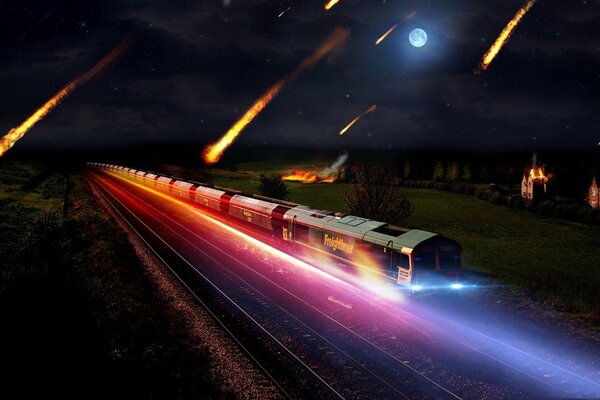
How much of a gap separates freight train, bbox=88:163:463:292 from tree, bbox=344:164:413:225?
7.73 m

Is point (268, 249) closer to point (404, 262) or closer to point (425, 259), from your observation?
point (404, 262)

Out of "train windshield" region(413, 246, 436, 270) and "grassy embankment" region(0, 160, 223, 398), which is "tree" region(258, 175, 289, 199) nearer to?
"grassy embankment" region(0, 160, 223, 398)

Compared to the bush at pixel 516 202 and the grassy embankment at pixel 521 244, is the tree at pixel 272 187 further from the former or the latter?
the bush at pixel 516 202

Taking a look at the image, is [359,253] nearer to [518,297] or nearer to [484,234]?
[518,297]

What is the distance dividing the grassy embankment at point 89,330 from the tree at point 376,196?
56.5 feet

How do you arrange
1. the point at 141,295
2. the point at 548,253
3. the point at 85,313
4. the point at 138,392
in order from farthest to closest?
the point at 548,253 → the point at 141,295 → the point at 85,313 → the point at 138,392

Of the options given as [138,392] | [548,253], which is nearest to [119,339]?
[138,392]

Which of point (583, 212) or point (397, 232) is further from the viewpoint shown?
point (583, 212)

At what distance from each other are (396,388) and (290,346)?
12.9 ft

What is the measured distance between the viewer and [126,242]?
95.7ft

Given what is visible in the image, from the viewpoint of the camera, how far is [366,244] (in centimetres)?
1938

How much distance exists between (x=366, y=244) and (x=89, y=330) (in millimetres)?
11761

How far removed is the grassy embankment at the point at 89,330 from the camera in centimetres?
1183

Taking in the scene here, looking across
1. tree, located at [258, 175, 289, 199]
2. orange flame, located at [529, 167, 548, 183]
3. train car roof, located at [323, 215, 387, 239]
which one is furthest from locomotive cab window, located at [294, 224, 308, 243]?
orange flame, located at [529, 167, 548, 183]
